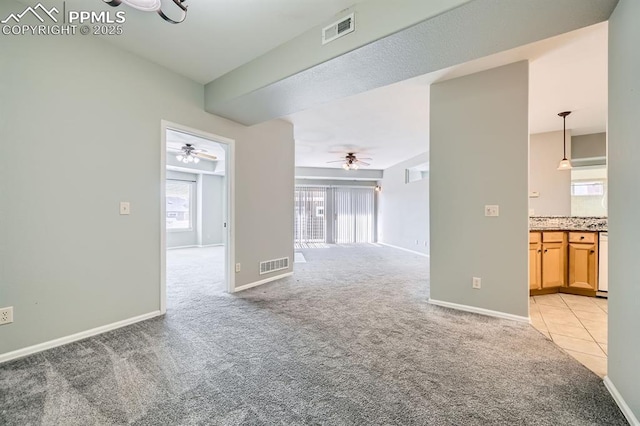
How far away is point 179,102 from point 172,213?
6134 millimetres

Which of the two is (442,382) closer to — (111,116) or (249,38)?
(249,38)

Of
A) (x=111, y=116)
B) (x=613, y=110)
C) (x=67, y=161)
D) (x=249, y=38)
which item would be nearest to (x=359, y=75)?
(x=249, y=38)

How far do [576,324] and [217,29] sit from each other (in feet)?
14.6

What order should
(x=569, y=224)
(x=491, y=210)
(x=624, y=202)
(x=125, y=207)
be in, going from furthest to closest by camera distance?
(x=569, y=224) → (x=491, y=210) → (x=125, y=207) → (x=624, y=202)

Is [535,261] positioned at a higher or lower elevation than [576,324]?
higher

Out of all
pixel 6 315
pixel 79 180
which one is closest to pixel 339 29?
pixel 79 180

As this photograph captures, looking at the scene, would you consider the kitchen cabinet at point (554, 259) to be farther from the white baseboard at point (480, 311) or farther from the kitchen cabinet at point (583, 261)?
the white baseboard at point (480, 311)

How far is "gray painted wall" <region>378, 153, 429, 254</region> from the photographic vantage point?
7.13 m

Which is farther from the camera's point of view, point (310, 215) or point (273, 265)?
point (310, 215)

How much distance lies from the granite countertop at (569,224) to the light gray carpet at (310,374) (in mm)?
2041

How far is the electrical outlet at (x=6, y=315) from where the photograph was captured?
6.48ft

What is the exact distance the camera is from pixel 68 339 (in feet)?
7.45

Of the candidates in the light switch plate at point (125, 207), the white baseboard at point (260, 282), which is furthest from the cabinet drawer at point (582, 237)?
the light switch plate at point (125, 207)

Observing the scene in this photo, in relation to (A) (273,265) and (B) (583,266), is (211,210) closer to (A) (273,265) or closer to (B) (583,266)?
(A) (273,265)
